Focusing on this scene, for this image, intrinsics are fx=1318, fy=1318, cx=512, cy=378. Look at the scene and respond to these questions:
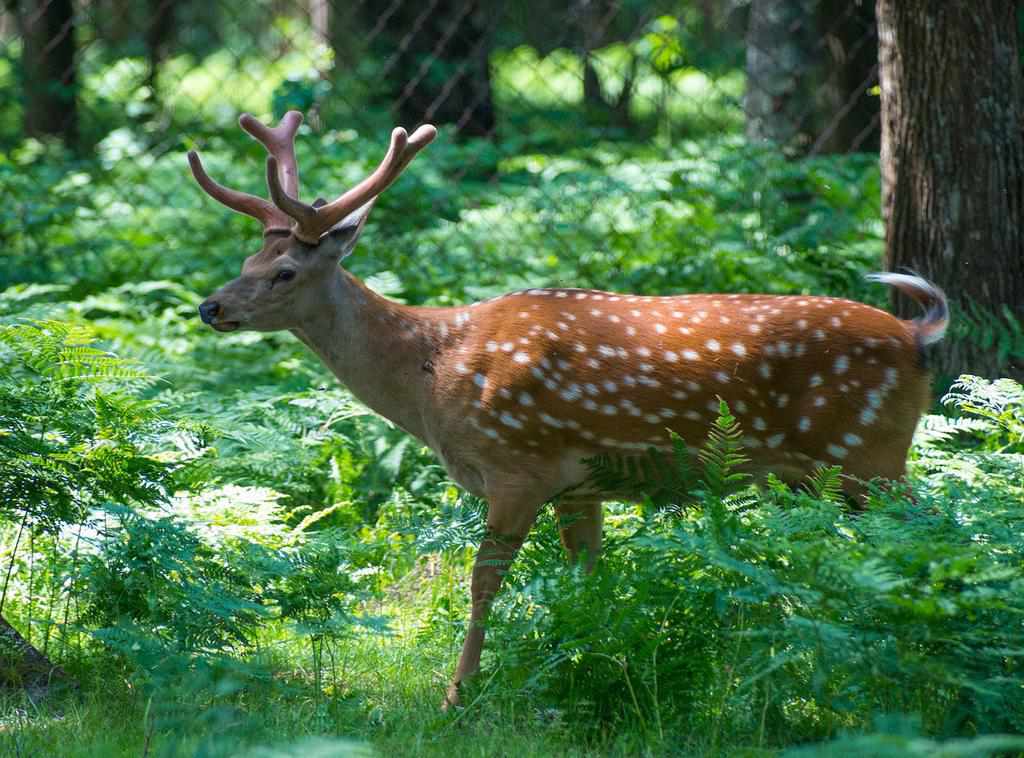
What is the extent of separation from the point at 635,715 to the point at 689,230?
529 cm

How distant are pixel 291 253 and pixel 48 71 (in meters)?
9.83

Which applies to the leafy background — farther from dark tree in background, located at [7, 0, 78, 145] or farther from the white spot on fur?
dark tree in background, located at [7, 0, 78, 145]

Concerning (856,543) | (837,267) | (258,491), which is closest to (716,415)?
(856,543)

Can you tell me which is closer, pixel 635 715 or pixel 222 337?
pixel 635 715

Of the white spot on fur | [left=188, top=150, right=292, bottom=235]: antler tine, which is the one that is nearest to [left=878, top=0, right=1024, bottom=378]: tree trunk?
the white spot on fur

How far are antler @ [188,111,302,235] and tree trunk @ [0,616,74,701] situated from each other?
185 cm

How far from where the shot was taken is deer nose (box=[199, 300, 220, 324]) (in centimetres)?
514

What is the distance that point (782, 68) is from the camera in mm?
9680

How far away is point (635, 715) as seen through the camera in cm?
407

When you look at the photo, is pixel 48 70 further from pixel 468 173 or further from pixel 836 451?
pixel 836 451

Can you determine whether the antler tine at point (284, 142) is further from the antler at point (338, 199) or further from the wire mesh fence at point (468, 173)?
the wire mesh fence at point (468, 173)

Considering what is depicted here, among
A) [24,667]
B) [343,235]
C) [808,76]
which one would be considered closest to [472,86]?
[808,76]

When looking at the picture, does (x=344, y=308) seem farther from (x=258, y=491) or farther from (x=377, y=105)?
(x=377, y=105)

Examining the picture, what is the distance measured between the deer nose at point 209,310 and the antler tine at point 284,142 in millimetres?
735
